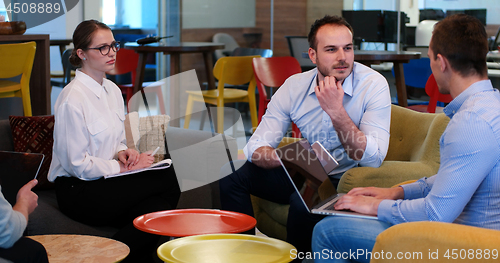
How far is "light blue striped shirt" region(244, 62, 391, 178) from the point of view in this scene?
2215 mm

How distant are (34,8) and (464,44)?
22.6 ft

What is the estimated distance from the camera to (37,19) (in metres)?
7.34

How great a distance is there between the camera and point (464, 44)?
147 cm

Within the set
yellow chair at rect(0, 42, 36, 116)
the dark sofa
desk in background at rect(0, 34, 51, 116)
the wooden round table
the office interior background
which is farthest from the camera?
the office interior background

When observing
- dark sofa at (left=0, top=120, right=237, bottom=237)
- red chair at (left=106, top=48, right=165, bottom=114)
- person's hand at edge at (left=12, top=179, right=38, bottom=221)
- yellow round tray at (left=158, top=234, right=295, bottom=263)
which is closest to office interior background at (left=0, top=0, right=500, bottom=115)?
red chair at (left=106, top=48, right=165, bottom=114)

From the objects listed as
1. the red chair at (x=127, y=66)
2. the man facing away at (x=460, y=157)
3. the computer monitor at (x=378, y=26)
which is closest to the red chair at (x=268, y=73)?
the red chair at (x=127, y=66)

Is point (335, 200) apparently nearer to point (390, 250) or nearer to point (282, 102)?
point (390, 250)

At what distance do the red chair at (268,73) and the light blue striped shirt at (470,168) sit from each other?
9.70 feet

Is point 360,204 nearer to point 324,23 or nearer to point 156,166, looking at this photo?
point 324,23

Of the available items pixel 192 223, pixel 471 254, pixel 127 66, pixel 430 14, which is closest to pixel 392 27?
pixel 430 14

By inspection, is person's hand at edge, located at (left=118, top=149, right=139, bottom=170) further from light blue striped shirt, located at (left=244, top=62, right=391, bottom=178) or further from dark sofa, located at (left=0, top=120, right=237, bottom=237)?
light blue striped shirt, located at (left=244, top=62, right=391, bottom=178)

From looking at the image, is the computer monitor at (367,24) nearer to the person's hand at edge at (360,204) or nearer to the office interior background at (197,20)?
the office interior background at (197,20)

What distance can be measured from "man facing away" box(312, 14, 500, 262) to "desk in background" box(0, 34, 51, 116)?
3.13 metres

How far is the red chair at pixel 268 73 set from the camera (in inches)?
179
